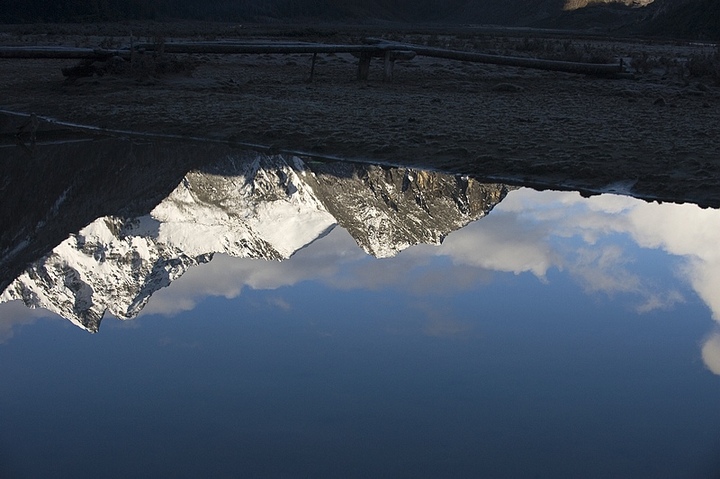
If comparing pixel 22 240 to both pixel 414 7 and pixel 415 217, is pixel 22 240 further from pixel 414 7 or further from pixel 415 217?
pixel 414 7

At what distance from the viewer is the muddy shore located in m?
11.8

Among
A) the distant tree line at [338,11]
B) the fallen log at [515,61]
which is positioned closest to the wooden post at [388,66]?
the fallen log at [515,61]

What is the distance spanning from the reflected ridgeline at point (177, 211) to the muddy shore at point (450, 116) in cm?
91

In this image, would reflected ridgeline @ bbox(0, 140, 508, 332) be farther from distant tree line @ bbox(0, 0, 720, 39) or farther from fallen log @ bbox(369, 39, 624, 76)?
distant tree line @ bbox(0, 0, 720, 39)

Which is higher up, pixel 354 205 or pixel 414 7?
pixel 354 205

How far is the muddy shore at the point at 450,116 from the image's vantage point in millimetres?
11820

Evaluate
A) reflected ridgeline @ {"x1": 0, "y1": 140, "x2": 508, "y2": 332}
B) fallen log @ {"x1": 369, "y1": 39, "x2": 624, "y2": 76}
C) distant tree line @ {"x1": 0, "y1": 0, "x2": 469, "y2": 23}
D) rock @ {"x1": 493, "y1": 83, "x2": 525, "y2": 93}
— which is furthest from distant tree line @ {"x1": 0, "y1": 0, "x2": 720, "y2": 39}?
reflected ridgeline @ {"x1": 0, "y1": 140, "x2": 508, "y2": 332}

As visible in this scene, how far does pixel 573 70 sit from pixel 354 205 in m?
12.0

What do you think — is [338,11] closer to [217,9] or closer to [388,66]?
[217,9]

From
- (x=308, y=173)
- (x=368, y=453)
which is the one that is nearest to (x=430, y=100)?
(x=308, y=173)

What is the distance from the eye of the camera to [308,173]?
→ 1212cm

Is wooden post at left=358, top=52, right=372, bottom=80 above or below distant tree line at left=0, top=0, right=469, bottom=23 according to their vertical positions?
above

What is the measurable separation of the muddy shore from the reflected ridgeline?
2.97 ft

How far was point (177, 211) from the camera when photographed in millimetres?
11148
